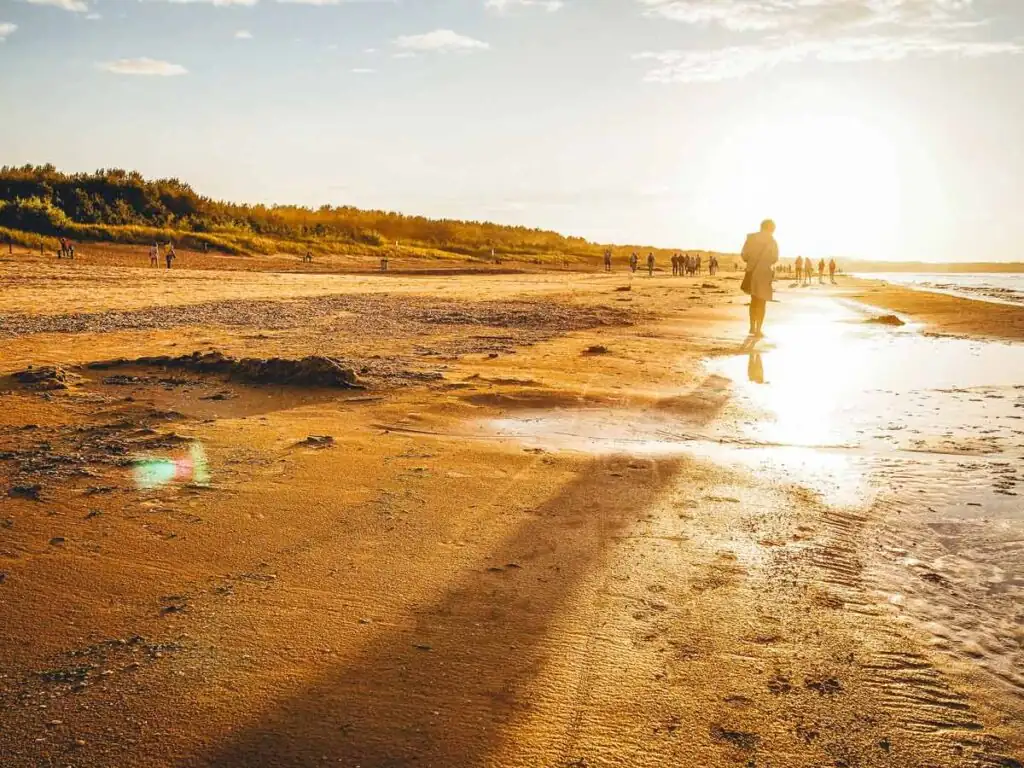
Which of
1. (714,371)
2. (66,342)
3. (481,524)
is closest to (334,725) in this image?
(481,524)

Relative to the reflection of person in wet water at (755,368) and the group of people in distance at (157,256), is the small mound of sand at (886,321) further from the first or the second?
the group of people in distance at (157,256)

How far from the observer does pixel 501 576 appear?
341cm

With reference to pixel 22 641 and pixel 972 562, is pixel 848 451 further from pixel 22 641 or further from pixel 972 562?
pixel 22 641

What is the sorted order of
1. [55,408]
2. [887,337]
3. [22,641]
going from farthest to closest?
[887,337] < [55,408] < [22,641]

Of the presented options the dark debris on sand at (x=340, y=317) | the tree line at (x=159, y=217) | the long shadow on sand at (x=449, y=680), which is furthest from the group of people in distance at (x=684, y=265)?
the long shadow on sand at (x=449, y=680)

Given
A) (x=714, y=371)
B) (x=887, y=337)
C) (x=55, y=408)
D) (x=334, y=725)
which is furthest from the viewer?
(x=887, y=337)

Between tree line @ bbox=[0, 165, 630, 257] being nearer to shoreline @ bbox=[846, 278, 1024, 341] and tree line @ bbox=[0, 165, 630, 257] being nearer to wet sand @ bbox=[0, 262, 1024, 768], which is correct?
shoreline @ bbox=[846, 278, 1024, 341]

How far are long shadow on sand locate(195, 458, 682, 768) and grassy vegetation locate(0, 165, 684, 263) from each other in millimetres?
40303

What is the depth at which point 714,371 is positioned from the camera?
9.90 meters

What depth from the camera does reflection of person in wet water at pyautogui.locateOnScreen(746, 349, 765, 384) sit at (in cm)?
945

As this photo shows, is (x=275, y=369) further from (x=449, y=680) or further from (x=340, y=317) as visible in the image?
(x=340, y=317)

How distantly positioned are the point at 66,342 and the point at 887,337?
14203 millimetres

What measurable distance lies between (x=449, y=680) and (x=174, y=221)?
52.1 metres

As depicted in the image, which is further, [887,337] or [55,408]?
[887,337]
